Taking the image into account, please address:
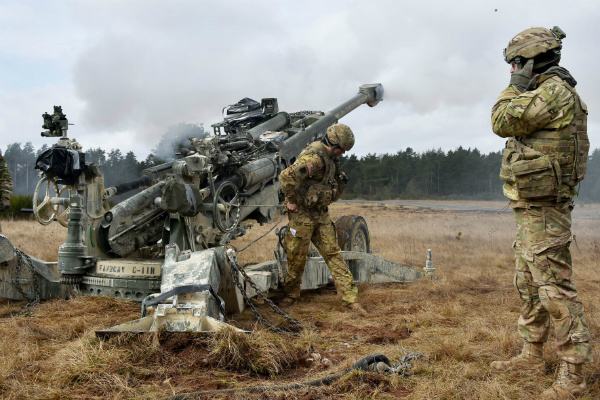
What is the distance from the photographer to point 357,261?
8602mm

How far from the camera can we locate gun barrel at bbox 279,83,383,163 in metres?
9.13

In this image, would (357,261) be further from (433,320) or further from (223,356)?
(223,356)

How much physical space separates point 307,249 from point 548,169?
3717mm

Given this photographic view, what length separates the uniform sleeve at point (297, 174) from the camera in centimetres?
723

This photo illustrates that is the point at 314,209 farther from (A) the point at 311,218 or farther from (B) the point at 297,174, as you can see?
(B) the point at 297,174

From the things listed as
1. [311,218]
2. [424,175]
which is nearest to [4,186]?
[311,218]

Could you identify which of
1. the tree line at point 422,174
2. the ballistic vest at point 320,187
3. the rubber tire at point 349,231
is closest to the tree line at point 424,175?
the tree line at point 422,174

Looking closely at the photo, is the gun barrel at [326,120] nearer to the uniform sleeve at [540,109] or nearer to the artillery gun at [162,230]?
the artillery gun at [162,230]

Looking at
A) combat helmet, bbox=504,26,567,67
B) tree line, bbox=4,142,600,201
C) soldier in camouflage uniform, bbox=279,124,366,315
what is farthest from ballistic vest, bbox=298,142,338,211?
tree line, bbox=4,142,600,201

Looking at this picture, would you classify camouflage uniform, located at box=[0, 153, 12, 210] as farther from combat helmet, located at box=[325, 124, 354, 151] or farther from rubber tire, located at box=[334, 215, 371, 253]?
rubber tire, located at box=[334, 215, 371, 253]

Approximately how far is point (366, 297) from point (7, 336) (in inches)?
Answer: 157

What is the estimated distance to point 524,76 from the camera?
4.25m

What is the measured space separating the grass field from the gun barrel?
6.88 feet

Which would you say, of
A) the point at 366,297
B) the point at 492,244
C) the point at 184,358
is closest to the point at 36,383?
the point at 184,358
